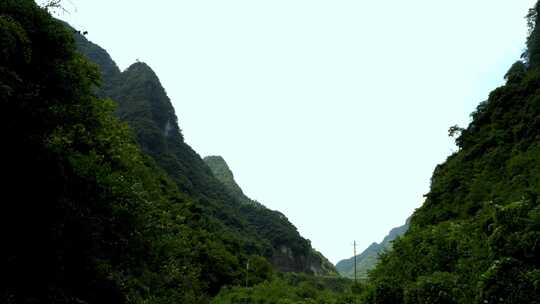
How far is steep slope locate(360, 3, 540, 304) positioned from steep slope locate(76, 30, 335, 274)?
57846mm

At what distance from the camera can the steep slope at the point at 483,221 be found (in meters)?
14.5

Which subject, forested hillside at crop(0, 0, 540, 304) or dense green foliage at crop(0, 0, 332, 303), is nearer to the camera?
dense green foliage at crop(0, 0, 332, 303)

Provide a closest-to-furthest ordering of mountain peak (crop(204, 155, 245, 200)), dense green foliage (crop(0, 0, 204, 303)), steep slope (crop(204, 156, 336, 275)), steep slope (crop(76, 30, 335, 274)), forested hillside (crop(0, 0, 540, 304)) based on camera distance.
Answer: dense green foliage (crop(0, 0, 204, 303)) → forested hillside (crop(0, 0, 540, 304)) → steep slope (crop(76, 30, 335, 274)) → steep slope (crop(204, 156, 336, 275)) → mountain peak (crop(204, 155, 245, 200))

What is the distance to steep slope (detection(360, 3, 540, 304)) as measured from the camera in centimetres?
1451

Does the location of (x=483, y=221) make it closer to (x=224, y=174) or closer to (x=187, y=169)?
(x=187, y=169)

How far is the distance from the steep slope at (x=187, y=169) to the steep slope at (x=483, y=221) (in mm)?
57846

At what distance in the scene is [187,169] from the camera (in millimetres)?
104750

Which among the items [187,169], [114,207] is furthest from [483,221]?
[187,169]

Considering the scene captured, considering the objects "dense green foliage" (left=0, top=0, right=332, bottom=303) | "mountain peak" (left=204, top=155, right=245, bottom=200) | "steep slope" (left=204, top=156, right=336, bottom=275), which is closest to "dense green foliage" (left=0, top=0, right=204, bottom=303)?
"dense green foliage" (left=0, top=0, right=332, bottom=303)

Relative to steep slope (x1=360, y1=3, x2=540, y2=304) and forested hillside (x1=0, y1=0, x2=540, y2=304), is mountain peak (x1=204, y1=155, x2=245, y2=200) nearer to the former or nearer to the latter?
steep slope (x1=360, y1=3, x2=540, y2=304)

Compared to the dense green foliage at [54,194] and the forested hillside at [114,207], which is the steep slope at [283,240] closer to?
the forested hillside at [114,207]

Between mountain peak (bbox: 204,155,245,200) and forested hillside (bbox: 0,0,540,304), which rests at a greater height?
mountain peak (bbox: 204,155,245,200)

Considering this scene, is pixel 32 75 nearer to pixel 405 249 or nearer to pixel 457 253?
pixel 457 253

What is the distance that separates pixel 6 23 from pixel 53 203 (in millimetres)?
4702
